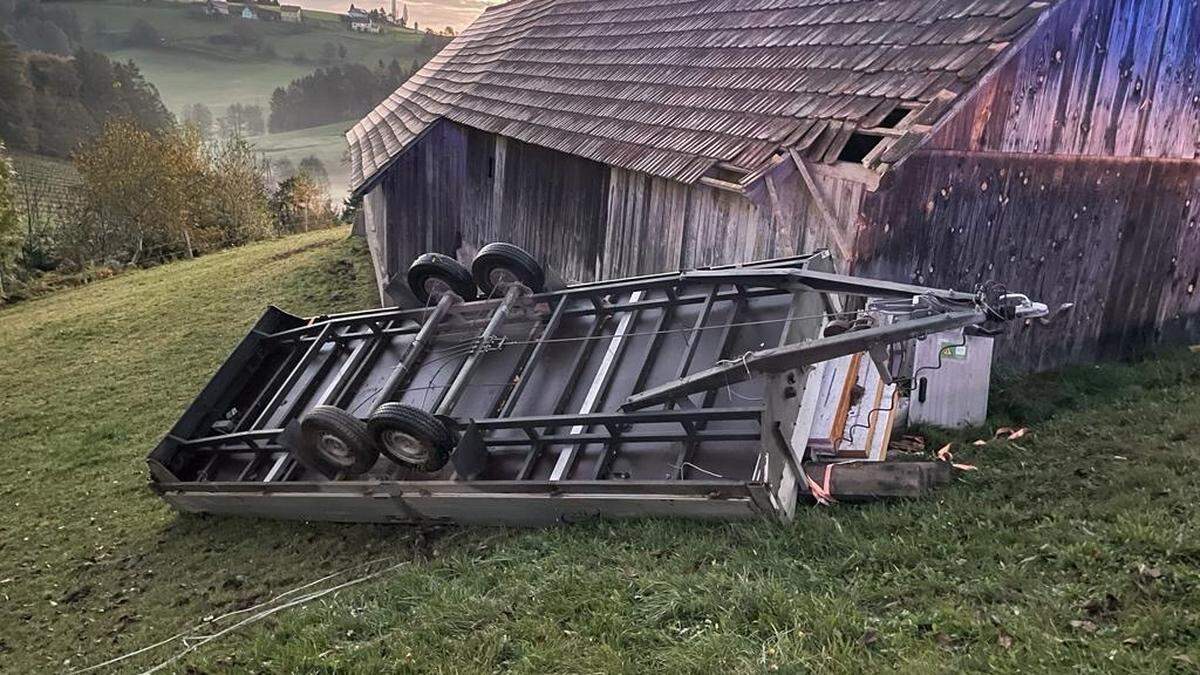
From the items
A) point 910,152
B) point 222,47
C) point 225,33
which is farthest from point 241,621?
point 225,33

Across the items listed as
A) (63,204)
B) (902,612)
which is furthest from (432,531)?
(63,204)

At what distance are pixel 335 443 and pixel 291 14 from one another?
125243mm

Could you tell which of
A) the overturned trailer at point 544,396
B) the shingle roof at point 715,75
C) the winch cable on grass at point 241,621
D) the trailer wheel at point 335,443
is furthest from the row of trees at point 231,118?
the winch cable on grass at point 241,621

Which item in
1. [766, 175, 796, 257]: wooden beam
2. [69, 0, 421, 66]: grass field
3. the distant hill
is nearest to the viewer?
[766, 175, 796, 257]: wooden beam

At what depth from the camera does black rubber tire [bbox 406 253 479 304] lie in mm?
8125

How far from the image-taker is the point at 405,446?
6.14 metres

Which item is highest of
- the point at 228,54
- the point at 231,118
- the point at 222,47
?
the point at 222,47

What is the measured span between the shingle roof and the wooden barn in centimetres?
3

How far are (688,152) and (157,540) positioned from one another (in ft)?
22.5

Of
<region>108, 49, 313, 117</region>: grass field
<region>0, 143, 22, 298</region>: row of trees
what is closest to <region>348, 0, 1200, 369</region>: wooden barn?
<region>0, 143, 22, 298</region>: row of trees

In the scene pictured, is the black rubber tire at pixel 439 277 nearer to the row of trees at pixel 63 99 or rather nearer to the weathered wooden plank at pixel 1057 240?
the weathered wooden plank at pixel 1057 240

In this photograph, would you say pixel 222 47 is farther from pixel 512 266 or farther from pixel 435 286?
pixel 512 266

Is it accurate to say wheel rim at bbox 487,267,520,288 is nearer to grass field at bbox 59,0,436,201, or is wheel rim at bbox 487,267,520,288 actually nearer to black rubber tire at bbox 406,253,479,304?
black rubber tire at bbox 406,253,479,304

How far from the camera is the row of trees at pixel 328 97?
293ft
